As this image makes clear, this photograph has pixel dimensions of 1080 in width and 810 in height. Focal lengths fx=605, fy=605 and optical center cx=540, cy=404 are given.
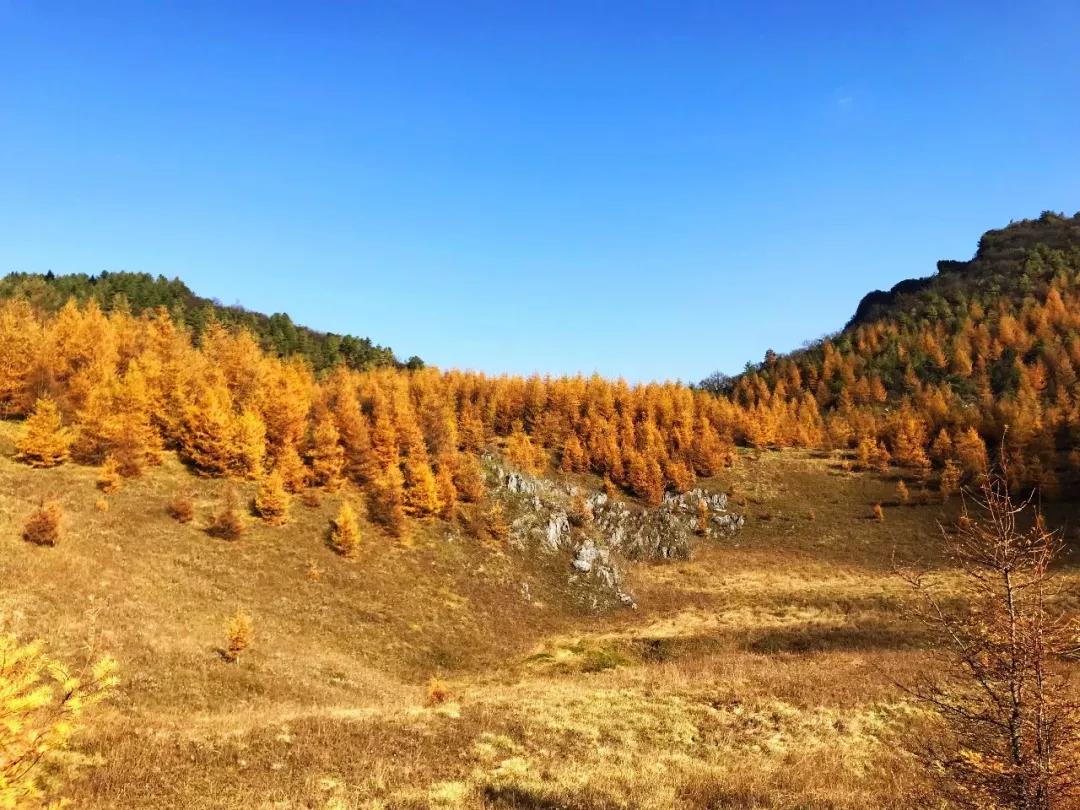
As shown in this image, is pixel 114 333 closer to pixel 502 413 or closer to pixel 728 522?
pixel 502 413

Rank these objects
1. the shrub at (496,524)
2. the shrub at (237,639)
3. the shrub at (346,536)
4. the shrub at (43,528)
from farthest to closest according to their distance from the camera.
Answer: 1. the shrub at (496,524)
2. the shrub at (346,536)
3. the shrub at (43,528)
4. the shrub at (237,639)

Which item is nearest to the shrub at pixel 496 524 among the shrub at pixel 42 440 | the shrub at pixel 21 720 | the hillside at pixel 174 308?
the shrub at pixel 42 440

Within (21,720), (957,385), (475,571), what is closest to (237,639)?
(21,720)

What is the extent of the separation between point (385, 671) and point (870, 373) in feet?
468

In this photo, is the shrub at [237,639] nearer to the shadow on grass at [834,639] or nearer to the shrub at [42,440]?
the shrub at [42,440]

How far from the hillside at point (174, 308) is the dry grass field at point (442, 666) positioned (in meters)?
79.4

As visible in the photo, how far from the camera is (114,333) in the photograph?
262 ft

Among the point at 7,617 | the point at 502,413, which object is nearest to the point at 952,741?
the point at 7,617

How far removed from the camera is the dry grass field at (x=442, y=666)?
1493 centimetres

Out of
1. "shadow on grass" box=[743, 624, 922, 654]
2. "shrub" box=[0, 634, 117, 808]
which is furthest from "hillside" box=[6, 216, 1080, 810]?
"shrub" box=[0, 634, 117, 808]

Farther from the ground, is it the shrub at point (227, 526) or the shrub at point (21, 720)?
the shrub at point (21, 720)

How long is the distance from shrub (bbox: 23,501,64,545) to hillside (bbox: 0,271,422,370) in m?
89.5

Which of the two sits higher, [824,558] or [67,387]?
[67,387]

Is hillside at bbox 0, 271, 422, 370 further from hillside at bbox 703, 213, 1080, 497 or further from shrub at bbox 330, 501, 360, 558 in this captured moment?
hillside at bbox 703, 213, 1080, 497
